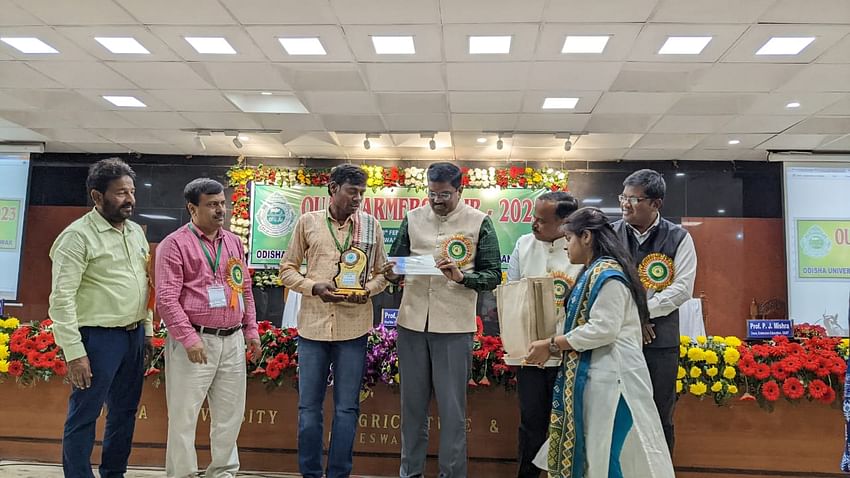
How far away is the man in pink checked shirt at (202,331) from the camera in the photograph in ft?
7.95

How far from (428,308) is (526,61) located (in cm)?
259

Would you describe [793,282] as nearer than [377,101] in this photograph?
No

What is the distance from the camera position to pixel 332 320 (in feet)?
8.55

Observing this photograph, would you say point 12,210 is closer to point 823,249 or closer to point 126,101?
point 126,101

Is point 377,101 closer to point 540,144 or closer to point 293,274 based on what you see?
point 540,144

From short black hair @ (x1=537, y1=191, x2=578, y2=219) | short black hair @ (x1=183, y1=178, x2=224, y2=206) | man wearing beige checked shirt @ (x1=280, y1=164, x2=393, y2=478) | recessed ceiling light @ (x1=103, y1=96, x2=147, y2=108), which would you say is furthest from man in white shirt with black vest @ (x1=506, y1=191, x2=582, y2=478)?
recessed ceiling light @ (x1=103, y1=96, x2=147, y2=108)

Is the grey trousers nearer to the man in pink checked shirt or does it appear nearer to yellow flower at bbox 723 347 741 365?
the man in pink checked shirt

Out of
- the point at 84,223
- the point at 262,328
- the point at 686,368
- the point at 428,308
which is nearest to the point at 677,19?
the point at 686,368

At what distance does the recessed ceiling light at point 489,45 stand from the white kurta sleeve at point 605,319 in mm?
2595

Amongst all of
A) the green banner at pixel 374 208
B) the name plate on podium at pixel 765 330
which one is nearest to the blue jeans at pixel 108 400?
the name plate on podium at pixel 765 330

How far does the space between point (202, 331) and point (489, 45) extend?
2871 mm

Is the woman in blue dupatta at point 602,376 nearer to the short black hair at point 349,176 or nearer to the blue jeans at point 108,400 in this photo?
the short black hair at point 349,176

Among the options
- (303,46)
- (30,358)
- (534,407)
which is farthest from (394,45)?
(30,358)

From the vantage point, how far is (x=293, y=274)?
2.69 meters
